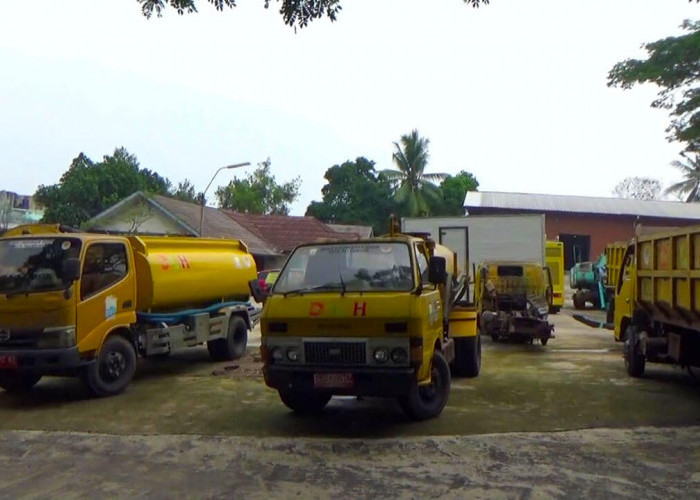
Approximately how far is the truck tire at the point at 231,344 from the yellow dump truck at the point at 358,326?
16.8 feet

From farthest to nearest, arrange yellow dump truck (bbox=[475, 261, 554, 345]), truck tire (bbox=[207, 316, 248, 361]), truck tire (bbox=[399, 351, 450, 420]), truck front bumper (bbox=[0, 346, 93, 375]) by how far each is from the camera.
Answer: yellow dump truck (bbox=[475, 261, 554, 345]) → truck tire (bbox=[207, 316, 248, 361]) → truck front bumper (bbox=[0, 346, 93, 375]) → truck tire (bbox=[399, 351, 450, 420])

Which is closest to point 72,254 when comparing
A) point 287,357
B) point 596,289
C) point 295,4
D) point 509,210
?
point 287,357

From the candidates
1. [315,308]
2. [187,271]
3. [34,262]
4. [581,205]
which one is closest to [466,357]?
[315,308]

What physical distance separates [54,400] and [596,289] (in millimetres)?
23246

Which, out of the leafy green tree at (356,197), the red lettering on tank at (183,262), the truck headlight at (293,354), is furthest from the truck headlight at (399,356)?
the leafy green tree at (356,197)

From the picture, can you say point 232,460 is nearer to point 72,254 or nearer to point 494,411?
point 494,411

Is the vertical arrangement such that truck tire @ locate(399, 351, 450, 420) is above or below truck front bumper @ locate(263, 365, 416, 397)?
below

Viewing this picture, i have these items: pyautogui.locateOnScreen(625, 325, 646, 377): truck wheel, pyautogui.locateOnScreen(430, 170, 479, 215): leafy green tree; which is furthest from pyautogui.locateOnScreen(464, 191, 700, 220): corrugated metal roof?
Result: pyautogui.locateOnScreen(625, 325, 646, 377): truck wheel

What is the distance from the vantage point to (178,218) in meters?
34.8

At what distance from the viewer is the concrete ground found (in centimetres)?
652

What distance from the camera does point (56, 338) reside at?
32.2 ft

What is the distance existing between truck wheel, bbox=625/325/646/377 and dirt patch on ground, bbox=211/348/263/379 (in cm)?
582

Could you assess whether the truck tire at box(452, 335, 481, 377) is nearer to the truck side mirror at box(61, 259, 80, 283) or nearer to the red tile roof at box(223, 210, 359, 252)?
the truck side mirror at box(61, 259, 80, 283)

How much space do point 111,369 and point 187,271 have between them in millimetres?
2555
